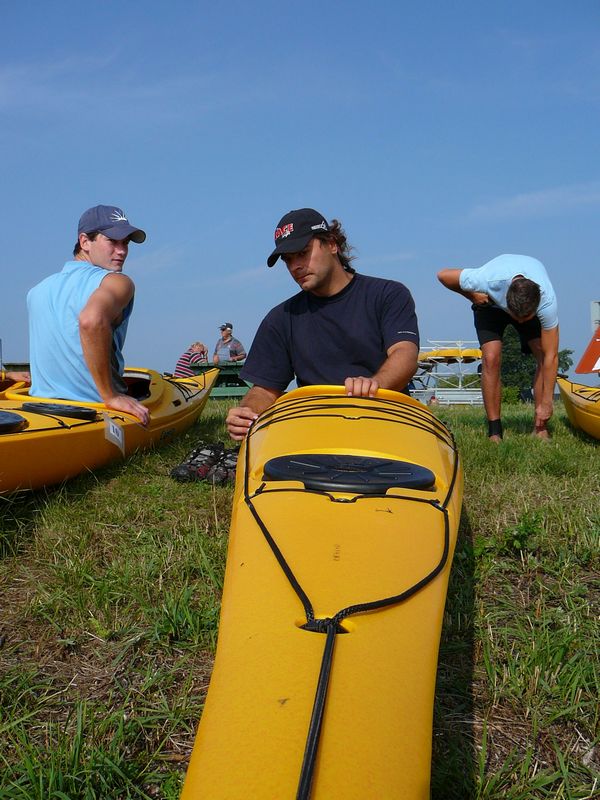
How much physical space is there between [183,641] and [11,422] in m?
1.57

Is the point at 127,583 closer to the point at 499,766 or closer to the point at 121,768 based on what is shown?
the point at 121,768

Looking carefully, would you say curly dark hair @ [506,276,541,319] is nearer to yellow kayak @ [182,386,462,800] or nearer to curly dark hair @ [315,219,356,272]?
curly dark hair @ [315,219,356,272]

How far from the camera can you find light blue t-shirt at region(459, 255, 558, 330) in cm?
539

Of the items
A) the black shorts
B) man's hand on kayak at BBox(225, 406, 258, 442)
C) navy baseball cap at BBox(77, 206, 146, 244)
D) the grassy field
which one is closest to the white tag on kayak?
the grassy field

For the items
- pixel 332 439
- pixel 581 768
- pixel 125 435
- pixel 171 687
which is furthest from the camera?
pixel 125 435

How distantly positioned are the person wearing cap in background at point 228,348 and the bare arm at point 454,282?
33.1 ft

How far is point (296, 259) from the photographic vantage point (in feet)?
12.3

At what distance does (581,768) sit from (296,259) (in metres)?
2.75

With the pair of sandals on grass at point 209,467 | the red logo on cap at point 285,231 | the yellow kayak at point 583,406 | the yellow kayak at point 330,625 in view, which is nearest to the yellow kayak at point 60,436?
the pair of sandals on grass at point 209,467

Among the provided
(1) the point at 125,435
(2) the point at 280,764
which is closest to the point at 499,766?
(2) the point at 280,764

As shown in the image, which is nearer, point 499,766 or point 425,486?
point 499,766

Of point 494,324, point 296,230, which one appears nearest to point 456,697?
point 296,230

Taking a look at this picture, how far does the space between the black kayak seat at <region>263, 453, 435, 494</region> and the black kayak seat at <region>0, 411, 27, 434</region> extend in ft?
4.90

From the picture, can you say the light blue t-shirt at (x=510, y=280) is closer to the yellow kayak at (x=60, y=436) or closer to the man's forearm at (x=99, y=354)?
the yellow kayak at (x=60, y=436)
